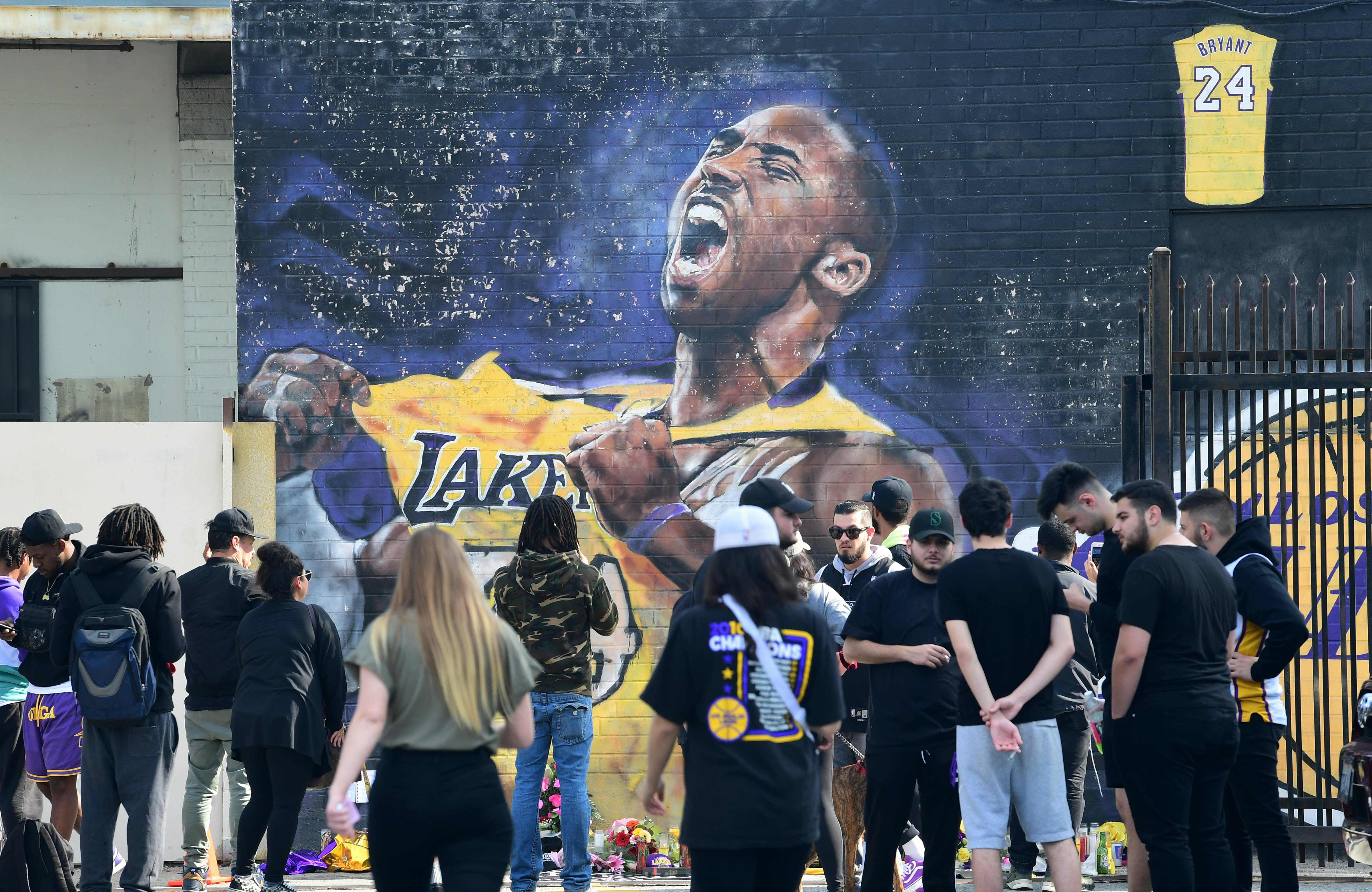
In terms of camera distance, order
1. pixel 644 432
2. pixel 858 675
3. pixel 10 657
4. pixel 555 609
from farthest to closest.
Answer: pixel 644 432
pixel 10 657
pixel 858 675
pixel 555 609

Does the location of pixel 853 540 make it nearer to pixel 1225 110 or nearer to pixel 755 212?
pixel 755 212

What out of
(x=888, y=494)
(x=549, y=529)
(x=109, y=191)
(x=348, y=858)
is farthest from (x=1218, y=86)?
(x=109, y=191)

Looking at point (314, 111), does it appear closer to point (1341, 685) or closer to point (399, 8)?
point (399, 8)

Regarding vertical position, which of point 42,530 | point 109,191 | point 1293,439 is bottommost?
point 42,530

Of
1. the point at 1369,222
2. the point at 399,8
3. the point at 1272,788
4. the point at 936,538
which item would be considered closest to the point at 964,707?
the point at 936,538

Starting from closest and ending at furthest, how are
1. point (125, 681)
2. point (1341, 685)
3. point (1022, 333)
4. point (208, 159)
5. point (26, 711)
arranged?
1. point (125, 681)
2. point (26, 711)
3. point (1341, 685)
4. point (1022, 333)
5. point (208, 159)

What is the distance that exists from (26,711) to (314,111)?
4.08 m

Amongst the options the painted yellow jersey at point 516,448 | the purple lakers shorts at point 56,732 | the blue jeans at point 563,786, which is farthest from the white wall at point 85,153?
the blue jeans at point 563,786

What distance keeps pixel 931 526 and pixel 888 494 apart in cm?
108

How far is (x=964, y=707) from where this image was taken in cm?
556

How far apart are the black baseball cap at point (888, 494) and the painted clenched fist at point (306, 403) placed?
3.51m

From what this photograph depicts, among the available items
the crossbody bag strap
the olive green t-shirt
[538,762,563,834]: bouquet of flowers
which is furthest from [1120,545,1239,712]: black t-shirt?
[538,762,563,834]: bouquet of flowers

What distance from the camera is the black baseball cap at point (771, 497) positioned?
6.14 meters

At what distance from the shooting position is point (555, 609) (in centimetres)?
650
